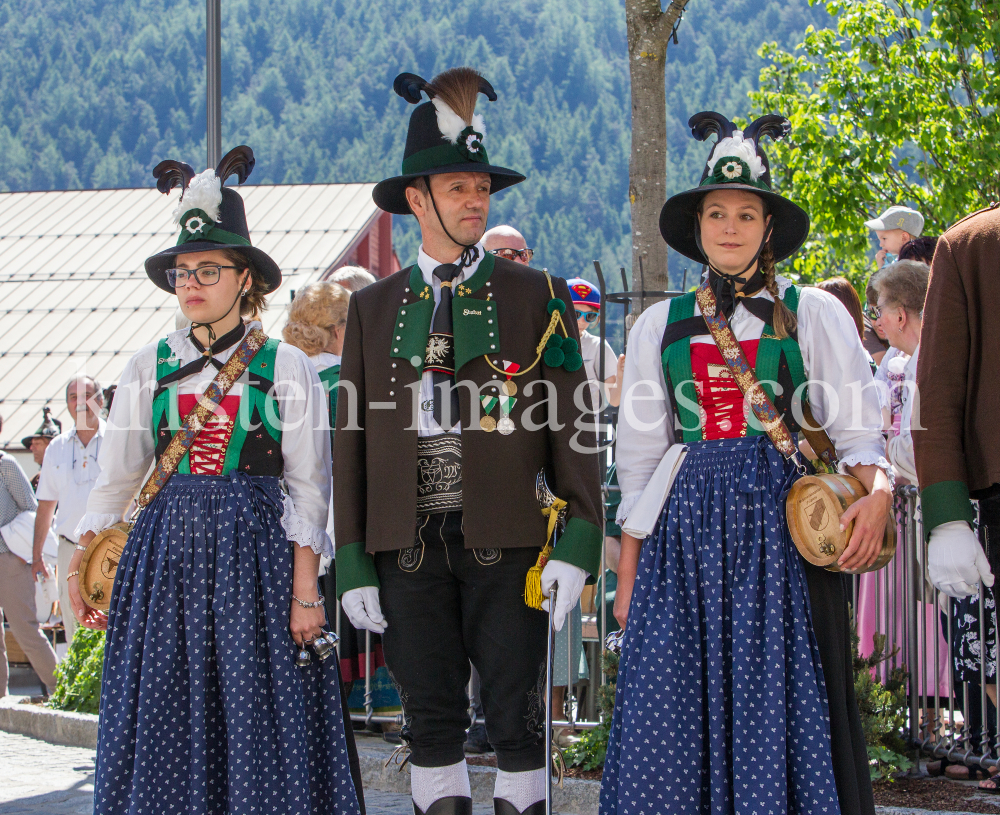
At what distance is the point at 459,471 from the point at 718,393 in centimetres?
77

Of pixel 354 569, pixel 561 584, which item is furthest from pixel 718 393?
pixel 354 569

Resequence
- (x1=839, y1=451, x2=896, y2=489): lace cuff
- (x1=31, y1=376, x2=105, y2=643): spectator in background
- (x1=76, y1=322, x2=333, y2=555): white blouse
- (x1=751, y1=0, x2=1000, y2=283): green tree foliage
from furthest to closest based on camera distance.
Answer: (x1=751, y1=0, x2=1000, y2=283): green tree foliage
(x1=31, y1=376, x2=105, y2=643): spectator in background
(x1=76, y1=322, x2=333, y2=555): white blouse
(x1=839, y1=451, x2=896, y2=489): lace cuff

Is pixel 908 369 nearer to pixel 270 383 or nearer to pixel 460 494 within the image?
pixel 460 494

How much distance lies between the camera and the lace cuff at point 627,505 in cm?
335

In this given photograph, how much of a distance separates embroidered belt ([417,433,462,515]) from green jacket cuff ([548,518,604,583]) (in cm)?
32

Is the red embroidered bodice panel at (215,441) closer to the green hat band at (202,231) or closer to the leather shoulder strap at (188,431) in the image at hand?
the leather shoulder strap at (188,431)

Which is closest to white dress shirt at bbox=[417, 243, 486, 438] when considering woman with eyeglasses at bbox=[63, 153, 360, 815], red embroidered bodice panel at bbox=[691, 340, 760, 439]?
woman with eyeglasses at bbox=[63, 153, 360, 815]

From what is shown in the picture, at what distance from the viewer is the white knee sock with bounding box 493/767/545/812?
3367 mm

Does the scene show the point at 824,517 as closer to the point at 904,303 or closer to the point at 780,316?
the point at 780,316

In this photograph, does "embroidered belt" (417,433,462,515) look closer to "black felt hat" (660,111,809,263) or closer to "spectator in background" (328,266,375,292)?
"black felt hat" (660,111,809,263)

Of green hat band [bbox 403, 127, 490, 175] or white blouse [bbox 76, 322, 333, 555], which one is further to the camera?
white blouse [bbox 76, 322, 333, 555]

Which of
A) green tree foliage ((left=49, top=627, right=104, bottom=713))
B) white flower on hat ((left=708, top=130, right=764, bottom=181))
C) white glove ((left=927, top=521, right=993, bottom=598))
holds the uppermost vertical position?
white flower on hat ((left=708, top=130, right=764, bottom=181))

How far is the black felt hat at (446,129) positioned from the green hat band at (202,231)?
579 mm

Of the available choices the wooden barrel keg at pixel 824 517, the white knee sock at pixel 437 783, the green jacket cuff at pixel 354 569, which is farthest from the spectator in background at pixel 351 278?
the wooden barrel keg at pixel 824 517
